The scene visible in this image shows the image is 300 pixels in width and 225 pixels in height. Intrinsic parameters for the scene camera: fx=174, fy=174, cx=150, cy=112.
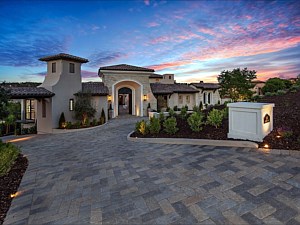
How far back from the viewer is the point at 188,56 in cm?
1675

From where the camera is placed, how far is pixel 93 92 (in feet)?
53.8

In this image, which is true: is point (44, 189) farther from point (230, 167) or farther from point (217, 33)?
point (217, 33)

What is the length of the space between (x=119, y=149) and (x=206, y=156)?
3733 mm

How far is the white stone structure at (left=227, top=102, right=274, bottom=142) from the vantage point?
6.83 meters

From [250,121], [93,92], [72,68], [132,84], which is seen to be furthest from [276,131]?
[132,84]

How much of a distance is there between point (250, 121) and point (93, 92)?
13.4 metres

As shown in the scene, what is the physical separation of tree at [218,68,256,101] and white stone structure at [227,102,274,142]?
30.4ft

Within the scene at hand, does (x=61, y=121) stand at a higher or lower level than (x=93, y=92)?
lower

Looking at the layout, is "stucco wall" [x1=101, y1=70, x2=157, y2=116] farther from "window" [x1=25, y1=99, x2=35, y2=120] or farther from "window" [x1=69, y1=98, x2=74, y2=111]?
"window" [x1=25, y1=99, x2=35, y2=120]

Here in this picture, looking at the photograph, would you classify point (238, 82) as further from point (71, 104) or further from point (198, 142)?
point (71, 104)

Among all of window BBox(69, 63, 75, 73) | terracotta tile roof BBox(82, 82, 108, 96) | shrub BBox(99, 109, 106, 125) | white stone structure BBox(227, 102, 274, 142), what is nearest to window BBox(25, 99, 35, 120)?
terracotta tile roof BBox(82, 82, 108, 96)

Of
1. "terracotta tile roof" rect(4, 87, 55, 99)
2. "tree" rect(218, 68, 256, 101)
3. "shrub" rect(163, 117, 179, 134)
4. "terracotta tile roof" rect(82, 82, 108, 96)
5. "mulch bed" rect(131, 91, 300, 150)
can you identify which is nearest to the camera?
"mulch bed" rect(131, 91, 300, 150)

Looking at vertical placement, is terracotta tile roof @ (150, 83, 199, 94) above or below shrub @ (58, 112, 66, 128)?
above

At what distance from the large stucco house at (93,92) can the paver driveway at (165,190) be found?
939 cm
